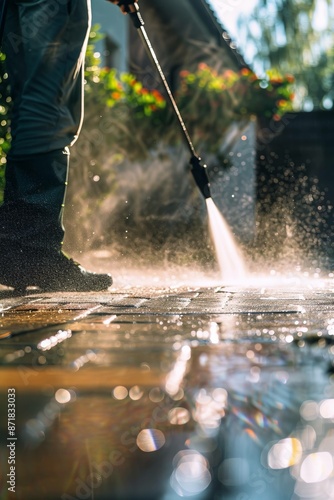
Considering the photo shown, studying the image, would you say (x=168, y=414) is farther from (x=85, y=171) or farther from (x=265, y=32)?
(x=265, y=32)

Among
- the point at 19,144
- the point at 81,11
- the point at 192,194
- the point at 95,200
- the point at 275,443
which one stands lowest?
the point at 192,194

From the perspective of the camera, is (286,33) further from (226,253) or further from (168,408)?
(168,408)

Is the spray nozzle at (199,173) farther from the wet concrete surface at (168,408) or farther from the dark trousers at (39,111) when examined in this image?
the wet concrete surface at (168,408)

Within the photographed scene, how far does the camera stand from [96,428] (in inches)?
62.5

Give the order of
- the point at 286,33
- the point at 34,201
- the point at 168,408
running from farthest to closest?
the point at 286,33 → the point at 34,201 → the point at 168,408

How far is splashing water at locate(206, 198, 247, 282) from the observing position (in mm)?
5672

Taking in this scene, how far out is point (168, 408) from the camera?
1.71 meters

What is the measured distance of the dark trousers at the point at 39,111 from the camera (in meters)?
4.53

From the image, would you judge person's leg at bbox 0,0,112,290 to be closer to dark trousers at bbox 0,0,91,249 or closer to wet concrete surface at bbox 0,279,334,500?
dark trousers at bbox 0,0,91,249

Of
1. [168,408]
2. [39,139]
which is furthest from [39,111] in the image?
[168,408]

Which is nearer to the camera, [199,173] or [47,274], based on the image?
[47,274]

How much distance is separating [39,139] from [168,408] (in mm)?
3021

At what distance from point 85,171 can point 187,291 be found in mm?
3824

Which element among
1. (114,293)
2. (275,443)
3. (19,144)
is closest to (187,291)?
(114,293)
